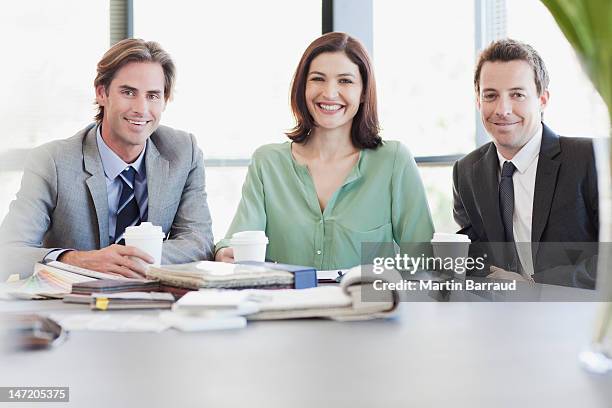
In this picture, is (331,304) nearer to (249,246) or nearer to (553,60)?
(249,246)

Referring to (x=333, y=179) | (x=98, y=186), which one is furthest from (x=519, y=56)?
(x=98, y=186)

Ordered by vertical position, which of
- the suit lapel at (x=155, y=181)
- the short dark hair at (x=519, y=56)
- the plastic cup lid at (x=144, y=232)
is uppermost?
the short dark hair at (x=519, y=56)

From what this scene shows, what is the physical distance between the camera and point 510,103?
264cm

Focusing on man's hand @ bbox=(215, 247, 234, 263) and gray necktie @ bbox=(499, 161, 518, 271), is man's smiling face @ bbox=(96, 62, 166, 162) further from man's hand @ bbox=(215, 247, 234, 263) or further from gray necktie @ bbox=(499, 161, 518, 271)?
gray necktie @ bbox=(499, 161, 518, 271)

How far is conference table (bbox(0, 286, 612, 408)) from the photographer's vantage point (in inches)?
25.4

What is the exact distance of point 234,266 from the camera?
141 centimetres

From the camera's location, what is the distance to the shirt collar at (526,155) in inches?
99.6

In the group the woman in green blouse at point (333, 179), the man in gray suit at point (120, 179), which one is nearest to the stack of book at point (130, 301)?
the man in gray suit at point (120, 179)

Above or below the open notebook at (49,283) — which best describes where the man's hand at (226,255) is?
below

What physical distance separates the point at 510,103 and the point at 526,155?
22cm

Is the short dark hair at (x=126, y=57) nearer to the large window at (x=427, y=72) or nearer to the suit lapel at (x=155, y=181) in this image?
the suit lapel at (x=155, y=181)

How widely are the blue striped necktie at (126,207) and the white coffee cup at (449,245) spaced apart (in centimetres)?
127

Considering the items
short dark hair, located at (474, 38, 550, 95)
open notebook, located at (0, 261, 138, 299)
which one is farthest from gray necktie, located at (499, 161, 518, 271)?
open notebook, located at (0, 261, 138, 299)

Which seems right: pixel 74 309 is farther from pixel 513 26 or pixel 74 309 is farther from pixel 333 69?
pixel 513 26
